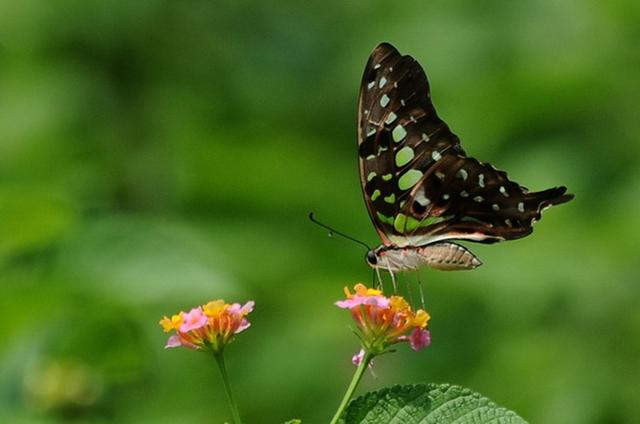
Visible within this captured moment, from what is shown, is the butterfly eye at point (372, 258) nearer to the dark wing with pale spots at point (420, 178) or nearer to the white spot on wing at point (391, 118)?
the dark wing with pale spots at point (420, 178)

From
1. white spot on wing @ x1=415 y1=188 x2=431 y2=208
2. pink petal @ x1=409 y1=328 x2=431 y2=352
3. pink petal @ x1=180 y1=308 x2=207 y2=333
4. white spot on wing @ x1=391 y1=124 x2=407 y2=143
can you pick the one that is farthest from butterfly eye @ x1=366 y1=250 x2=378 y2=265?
pink petal @ x1=180 y1=308 x2=207 y2=333

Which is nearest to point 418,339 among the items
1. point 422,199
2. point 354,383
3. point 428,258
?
point 354,383

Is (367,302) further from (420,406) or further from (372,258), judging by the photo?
(372,258)

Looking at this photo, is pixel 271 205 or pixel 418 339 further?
pixel 271 205

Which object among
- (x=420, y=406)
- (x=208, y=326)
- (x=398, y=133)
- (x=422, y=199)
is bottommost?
(x=420, y=406)

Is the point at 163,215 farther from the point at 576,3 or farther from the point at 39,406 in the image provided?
the point at 576,3

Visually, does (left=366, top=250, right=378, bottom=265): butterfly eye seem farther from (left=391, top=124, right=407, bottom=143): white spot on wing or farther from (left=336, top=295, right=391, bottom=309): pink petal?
(left=336, top=295, right=391, bottom=309): pink petal

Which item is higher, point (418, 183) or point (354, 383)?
point (418, 183)
